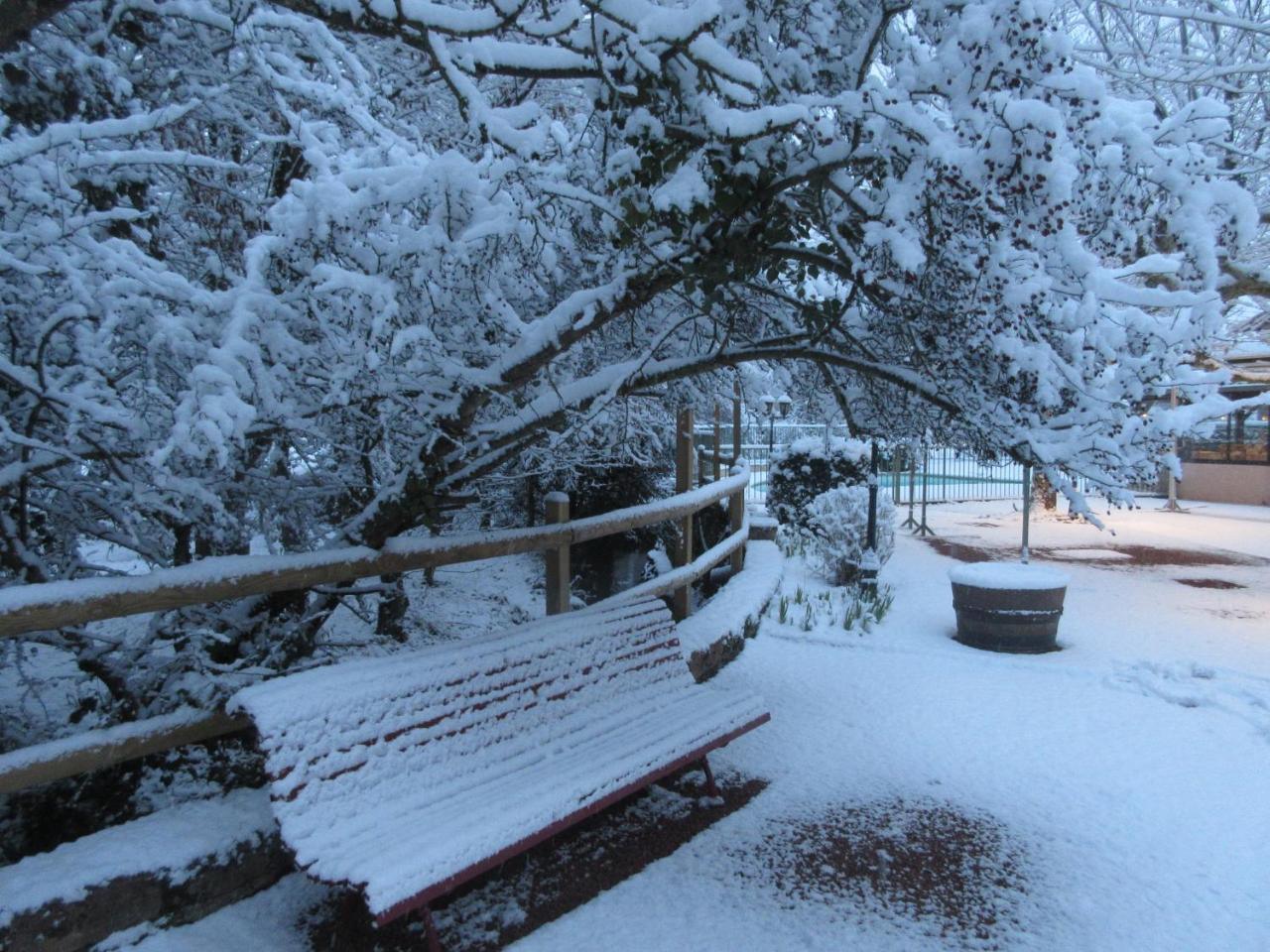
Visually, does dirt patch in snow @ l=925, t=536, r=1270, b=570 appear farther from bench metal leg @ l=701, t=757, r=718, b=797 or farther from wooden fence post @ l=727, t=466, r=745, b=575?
bench metal leg @ l=701, t=757, r=718, b=797

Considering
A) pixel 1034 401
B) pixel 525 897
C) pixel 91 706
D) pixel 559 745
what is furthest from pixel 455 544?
pixel 1034 401

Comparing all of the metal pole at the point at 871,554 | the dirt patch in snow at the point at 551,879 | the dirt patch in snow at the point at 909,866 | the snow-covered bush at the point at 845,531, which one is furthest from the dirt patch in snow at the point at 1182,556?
the dirt patch in snow at the point at 551,879

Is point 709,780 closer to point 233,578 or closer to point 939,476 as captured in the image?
point 233,578

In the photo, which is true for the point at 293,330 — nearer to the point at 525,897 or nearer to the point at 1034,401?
the point at 525,897

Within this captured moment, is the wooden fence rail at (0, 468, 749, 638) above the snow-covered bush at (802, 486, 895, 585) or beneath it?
above

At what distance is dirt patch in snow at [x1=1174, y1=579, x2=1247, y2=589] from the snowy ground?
2221mm

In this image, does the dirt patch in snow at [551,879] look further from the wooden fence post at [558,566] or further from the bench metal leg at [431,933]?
the wooden fence post at [558,566]

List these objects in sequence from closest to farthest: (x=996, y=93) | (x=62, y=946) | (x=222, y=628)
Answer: (x=996, y=93)
(x=62, y=946)
(x=222, y=628)

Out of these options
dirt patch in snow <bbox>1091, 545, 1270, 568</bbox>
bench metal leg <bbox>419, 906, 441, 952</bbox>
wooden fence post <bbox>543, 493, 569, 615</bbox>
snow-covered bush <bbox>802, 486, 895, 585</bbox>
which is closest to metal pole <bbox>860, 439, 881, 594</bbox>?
snow-covered bush <bbox>802, 486, 895, 585</bbox>

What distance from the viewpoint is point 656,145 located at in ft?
9.16

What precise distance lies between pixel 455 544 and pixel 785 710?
8.45 ft

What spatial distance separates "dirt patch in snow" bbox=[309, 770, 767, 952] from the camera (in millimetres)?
2869

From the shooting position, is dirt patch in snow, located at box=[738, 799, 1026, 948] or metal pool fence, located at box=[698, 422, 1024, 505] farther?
metal pool fence, located at box=[698, 422, 1024, 505]

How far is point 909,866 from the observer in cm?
342
